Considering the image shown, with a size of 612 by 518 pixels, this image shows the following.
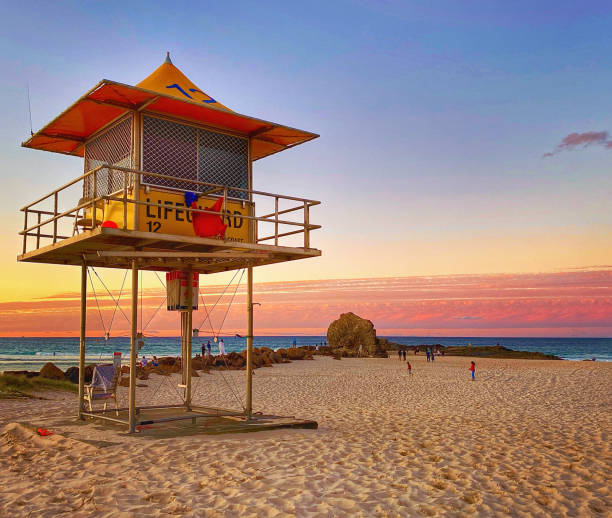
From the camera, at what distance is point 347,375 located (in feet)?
107

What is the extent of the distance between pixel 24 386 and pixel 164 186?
593 inches

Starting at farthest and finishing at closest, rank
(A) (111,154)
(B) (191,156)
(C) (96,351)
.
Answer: (C) (96,351) < (A) (111,154) < (B) (191,156)

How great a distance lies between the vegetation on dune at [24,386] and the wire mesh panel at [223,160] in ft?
41.6

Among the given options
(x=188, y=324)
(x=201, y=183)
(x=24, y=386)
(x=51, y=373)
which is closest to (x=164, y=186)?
(x=201, y=183)

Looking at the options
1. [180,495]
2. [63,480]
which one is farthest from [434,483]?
[63,480]

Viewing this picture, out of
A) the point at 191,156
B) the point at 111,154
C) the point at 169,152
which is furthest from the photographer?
the point at 111,154

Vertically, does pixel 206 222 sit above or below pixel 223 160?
below

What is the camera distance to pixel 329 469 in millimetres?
9023

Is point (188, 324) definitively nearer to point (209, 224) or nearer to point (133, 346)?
point (133, 346)

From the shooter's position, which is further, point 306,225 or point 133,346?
point 306,225

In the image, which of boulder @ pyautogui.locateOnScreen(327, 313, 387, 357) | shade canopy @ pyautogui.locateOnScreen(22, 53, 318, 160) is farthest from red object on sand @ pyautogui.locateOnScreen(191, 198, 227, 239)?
boulder @ pyautogui.locateOnScreen(327, 313, 387, 357)

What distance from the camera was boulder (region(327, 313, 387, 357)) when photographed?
57.8m

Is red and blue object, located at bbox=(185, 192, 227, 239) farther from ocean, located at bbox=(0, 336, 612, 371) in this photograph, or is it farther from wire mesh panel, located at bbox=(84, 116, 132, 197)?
ocean, located at bbox=(0, 336, 612, 371)

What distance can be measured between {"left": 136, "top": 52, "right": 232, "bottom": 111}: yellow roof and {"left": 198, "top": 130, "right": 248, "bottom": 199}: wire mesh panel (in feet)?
2.31
